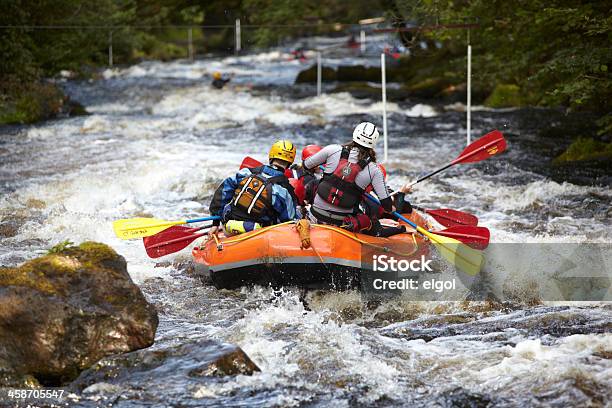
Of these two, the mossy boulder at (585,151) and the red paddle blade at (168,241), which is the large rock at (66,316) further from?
the mossy boulder at (585,151)

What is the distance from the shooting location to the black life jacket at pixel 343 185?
6.95m

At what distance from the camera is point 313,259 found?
6703mm

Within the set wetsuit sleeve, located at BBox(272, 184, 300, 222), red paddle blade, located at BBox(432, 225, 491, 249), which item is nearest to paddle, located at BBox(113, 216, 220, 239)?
wetsuit sleeve, located at BBox(272, 184, 300, 222)

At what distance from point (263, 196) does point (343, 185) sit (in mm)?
700

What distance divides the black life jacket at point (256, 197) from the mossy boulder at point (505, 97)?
12.9 m

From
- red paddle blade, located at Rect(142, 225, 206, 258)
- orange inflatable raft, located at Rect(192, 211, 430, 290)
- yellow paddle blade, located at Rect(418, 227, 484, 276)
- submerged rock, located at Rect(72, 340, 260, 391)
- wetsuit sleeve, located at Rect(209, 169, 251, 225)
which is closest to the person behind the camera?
submerged rock, located at Rect(72, 340, 260, 391)

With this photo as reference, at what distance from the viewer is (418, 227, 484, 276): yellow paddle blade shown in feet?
24.3

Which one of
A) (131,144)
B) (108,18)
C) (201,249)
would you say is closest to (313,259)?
(201,249)

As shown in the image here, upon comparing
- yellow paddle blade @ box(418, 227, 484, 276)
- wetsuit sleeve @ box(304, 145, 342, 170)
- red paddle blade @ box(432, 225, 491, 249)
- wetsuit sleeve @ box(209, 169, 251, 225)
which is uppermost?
wetsuit sleeve @ box(304, 145, 342, 170)

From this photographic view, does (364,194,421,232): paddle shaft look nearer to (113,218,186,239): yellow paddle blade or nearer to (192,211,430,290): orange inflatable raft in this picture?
(192,211,430,290): orange inflatable raft

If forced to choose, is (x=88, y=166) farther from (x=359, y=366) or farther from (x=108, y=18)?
(x=108, y=18)

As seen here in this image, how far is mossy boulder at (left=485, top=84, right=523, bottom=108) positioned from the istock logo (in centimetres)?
1265

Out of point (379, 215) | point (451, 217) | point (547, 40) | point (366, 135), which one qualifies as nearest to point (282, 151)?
point (366, 135)

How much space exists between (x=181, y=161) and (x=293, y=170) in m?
5.73
